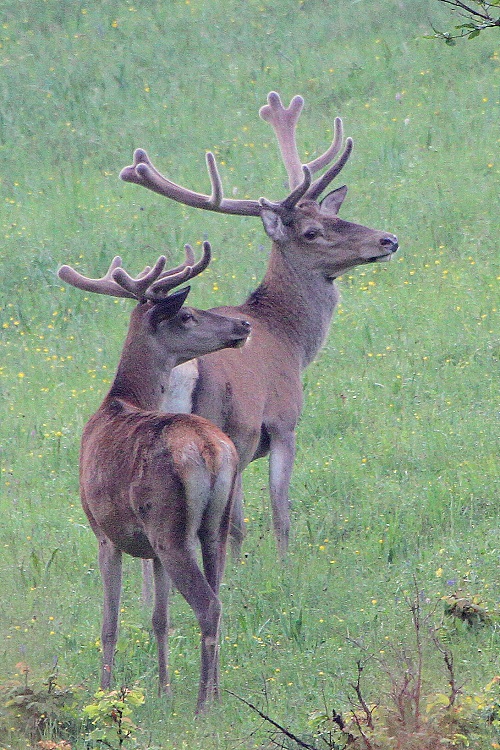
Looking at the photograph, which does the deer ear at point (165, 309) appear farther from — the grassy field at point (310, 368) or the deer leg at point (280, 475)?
the grassy field at point (310, 368)

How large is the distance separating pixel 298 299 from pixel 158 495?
3138 mm

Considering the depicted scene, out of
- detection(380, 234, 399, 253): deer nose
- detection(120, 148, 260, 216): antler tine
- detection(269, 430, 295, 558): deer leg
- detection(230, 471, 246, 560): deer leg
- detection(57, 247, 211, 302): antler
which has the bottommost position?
detection(230, 471, 246, 560): deer leg

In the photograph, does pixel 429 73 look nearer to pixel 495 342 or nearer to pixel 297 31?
pixel 297 31

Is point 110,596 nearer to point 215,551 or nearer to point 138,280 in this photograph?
point 215,551

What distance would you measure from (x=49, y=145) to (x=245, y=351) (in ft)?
27.8

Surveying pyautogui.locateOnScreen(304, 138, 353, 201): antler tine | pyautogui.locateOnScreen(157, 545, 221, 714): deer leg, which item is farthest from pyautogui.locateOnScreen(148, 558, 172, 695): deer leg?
pyautogui.locateOnScreen(304, 138, 353, 201): antler tine

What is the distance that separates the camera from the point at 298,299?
8086mm

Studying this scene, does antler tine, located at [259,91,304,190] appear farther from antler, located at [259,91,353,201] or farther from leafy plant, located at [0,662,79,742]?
leafy plant, located at [0,662,79,742]

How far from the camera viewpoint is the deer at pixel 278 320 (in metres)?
6.99

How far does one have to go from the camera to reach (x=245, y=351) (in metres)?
7.34

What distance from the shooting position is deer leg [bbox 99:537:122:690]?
5.65 m

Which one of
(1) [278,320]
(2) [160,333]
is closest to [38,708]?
(2) [160,333]

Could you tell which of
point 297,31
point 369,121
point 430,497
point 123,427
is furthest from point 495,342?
point 297,31

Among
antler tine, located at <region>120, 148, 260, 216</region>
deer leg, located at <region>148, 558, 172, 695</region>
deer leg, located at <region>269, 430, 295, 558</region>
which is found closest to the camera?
deer leg, located at <region>148, 558, 172, 695</region>
